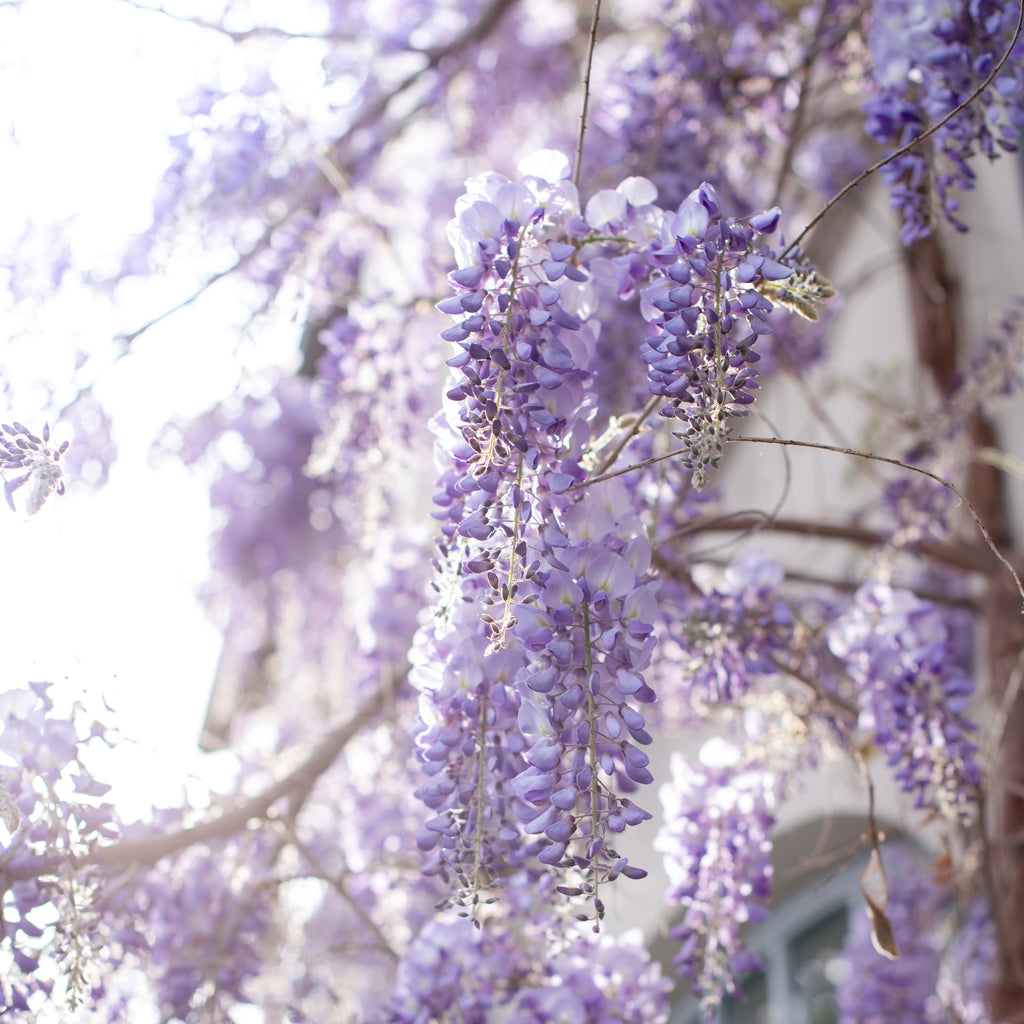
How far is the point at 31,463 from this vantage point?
35.3 inches

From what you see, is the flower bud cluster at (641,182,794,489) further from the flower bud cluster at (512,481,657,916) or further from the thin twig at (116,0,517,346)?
the thin twig at (116,0,517,346)

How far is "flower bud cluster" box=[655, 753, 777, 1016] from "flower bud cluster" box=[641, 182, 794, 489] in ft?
1.95

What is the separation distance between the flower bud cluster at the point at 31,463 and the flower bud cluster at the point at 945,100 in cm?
83

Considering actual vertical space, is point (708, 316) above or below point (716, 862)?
above

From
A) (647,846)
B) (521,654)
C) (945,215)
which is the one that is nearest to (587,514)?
(521,654)

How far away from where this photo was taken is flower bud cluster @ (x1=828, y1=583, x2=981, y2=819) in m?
1.12

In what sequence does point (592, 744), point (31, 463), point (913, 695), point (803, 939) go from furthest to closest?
point (803, 939) → point (913, 695) → point (31, 463) → point (592, 744)

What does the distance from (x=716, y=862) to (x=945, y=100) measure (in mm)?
840

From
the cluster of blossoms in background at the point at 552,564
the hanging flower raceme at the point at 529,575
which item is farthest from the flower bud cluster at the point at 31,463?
the hanging flower raceme at the point at 529,575

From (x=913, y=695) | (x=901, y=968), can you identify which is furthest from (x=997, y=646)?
(x=913, y=695)

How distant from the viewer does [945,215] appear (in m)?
1.07

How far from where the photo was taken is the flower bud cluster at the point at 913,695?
1.12m

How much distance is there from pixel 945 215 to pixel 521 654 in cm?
63

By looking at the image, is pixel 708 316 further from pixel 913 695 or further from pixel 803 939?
pixel 803 939
